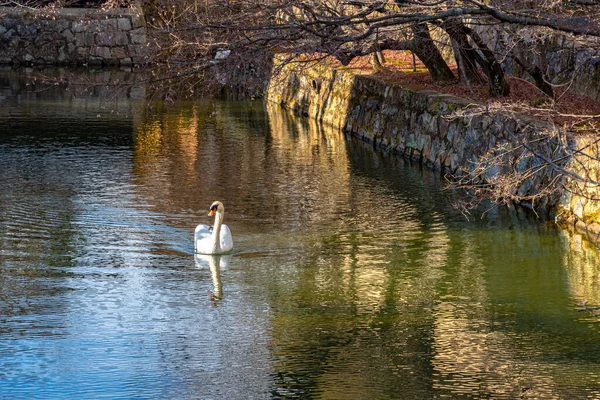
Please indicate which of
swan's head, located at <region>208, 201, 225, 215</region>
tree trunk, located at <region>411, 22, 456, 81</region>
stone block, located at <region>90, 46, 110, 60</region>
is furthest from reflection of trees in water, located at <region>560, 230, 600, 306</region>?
stone block, located at <region>90, 46, 110, 60</region>

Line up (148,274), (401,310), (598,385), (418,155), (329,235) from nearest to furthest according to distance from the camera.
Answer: (598,385) → (401,310) → (148,274) → (329,235) → (418,155)

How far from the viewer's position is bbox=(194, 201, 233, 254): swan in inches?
523

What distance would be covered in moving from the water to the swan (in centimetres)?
19

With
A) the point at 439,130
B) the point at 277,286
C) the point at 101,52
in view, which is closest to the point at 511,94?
the point at 439,130

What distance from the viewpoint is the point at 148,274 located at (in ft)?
41.3

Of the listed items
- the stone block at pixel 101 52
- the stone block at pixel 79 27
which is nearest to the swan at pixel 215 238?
the stone block at pixel 79 27

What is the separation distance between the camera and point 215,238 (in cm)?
1323

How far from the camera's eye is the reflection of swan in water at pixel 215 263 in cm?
1236

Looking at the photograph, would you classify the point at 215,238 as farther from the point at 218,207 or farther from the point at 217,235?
the point at 218,207

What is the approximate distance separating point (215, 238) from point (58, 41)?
93.7 feet

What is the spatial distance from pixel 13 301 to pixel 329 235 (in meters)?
4.65

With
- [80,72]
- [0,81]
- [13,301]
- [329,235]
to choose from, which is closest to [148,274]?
[13,301]

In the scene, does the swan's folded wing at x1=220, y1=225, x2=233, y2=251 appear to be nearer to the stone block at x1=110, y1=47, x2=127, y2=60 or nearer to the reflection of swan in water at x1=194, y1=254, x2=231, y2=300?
the reflection of swan in water at x1=194, y1=254, x2=231, y2=300

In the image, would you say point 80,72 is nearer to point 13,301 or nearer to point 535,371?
point 13,301
